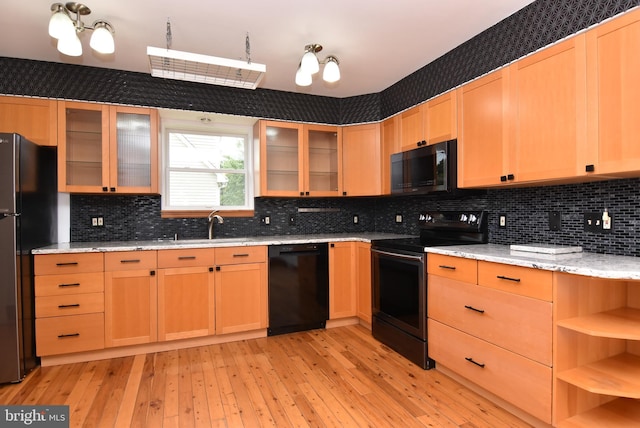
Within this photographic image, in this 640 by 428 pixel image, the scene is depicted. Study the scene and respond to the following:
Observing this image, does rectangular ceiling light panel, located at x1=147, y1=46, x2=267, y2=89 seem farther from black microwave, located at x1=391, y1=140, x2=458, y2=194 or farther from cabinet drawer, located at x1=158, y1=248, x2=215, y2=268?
black microwave, located at x1=391, y1=140, x2=458, y2=194

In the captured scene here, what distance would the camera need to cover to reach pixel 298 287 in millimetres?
3336

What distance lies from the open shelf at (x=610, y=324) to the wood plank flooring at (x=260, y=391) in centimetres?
67

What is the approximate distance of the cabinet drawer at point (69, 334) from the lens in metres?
2.62

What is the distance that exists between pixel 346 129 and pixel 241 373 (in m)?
2.67

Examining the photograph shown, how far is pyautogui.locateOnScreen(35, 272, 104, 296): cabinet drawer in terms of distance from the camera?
2.62 meters

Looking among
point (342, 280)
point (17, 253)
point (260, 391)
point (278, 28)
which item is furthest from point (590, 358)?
point (17, 253)

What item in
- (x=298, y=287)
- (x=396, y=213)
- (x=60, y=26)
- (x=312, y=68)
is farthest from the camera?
(x=396, y=213)

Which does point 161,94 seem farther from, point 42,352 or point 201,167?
point 42,352

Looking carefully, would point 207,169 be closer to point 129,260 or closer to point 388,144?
point 129,260

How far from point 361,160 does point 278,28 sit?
5.54 feet

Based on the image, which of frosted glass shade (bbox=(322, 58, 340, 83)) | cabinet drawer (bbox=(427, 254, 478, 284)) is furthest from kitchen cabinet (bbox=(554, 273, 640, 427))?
frosted glass shade (bbox=(322, 58, 340, 83))

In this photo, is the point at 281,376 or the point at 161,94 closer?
the point at 281,376

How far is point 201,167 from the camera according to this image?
370cm

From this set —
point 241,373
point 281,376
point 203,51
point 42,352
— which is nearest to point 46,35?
point 203,51
